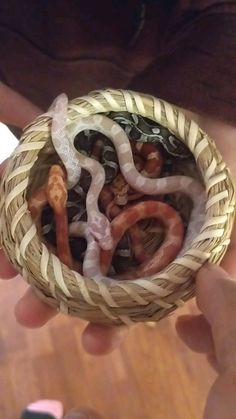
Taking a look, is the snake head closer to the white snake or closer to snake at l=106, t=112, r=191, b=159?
the white snake

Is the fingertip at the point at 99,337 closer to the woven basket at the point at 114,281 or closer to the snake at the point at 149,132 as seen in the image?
the woven basket at the point at 114,281

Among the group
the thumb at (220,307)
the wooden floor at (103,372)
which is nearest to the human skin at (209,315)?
the thumb at (220,307)

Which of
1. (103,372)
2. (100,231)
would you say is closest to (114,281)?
(100,231)

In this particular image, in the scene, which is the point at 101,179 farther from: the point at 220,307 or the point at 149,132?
the point at 220,307

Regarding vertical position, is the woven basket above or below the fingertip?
above

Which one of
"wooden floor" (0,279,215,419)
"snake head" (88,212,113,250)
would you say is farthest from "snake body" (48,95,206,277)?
"wooden floor" (0,279,215,419)

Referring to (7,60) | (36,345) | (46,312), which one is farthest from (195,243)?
(36,345)

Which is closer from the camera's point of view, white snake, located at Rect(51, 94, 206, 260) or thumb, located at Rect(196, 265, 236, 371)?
thumb, located at Rect(196, 265, 236, 371)
